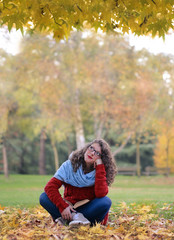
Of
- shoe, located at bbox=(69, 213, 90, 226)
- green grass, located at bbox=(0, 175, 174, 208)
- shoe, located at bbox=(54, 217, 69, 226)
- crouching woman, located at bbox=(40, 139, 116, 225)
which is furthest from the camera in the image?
green grass, located at bbox=(0, 175, 174, 208)

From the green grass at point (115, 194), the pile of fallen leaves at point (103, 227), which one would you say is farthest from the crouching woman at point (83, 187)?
the green grass at point (115, 194)

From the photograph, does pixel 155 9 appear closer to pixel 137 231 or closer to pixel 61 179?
pixel 61 179

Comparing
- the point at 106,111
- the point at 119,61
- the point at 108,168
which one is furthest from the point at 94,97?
the point at 108,168

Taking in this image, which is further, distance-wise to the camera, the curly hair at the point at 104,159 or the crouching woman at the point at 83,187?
the curly hair at the point at 104,159

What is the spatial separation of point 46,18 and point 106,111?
15.9m

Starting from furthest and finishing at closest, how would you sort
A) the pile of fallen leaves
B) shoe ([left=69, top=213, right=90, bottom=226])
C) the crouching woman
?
1. the crouching woman
2. shoe ([left=69, top=213, right=90, bottom=226])
3. the pile of fallen leaves

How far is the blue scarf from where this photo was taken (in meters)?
4.58

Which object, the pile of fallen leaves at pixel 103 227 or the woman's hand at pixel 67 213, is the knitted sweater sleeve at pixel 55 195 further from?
the pile of fallen leaves at pixel 103 227

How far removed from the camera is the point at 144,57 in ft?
67.1

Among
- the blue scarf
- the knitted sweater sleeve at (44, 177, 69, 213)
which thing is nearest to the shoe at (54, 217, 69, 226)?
the knitted sweater sleeve at (44, 177, 69, 213)

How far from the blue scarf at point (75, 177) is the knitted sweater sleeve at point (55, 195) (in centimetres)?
8

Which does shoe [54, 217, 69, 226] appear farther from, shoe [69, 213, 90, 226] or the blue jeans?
shoe [69, 213, 90, 226]

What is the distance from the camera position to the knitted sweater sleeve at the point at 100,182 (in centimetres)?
454

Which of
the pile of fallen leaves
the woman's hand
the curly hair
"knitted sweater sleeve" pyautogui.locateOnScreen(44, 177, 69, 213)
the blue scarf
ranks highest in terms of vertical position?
the curly hair
